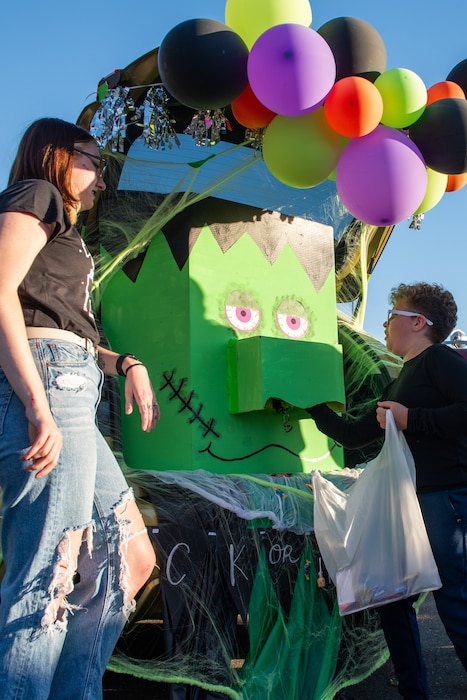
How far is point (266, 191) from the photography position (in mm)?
3521

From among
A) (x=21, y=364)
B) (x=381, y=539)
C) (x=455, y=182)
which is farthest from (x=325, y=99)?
(x=21, y=364)

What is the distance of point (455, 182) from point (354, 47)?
82 cm

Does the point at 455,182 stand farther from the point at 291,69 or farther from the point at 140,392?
the point at 140,392

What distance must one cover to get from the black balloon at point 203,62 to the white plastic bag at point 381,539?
139 cm

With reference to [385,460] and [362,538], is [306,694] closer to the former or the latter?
[362,538]

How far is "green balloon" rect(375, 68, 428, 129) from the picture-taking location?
101 inches

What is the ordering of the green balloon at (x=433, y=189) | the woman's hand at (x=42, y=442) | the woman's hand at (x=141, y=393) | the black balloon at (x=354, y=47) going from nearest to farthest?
the woman's hand at (x=42, y=442) < the woman's hand at (x=141, y=393) < the black balloon at (x=354, y=47) < the green balloon at (x=433, y=189)

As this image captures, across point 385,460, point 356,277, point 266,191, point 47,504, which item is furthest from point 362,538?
point 356,277

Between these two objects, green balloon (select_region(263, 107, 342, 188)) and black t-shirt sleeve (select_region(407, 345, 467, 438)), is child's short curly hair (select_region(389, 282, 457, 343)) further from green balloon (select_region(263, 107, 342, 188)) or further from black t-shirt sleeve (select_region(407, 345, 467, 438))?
green balloon (select_region(263, 107, 342, 188))

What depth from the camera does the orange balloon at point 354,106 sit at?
8.09 feet

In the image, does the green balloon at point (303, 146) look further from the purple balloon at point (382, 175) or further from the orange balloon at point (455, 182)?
the orange balloon at point (455, 182)

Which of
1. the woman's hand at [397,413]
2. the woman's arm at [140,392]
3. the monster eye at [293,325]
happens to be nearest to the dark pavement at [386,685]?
the woman's hand at [397,413]

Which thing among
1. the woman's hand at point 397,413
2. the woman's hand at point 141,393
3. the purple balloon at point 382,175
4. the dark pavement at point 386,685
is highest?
the purple balloon at point 382,175

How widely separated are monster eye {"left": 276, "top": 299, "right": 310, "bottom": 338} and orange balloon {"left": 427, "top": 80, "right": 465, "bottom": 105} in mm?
1246
